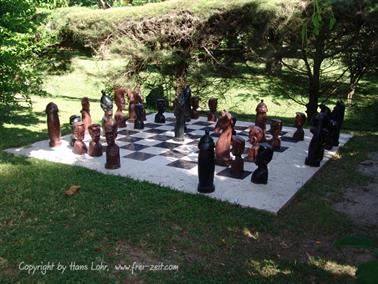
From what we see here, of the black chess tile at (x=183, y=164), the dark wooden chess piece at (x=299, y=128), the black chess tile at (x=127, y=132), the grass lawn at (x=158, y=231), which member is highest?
the dark wooden chess piece at (x=299, y=128)

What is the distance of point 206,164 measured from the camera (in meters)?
5.22

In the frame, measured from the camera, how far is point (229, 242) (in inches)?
163

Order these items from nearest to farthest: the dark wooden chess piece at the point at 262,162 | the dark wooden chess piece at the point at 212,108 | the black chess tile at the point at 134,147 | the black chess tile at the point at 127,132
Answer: the dark wooden chess piece at the point at 262,162
the black chess tile at the point at 134,147
the black chess tile at the point at 127,132
the dark wooden chess piece at the point at 212,108

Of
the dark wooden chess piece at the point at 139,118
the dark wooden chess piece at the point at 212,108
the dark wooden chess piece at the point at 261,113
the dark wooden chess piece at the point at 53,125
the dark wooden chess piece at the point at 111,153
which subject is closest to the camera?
the dark wooden chess piece at the point at 111,153

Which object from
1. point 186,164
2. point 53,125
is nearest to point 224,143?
point 186,164

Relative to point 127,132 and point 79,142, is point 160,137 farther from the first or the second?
point 79,142

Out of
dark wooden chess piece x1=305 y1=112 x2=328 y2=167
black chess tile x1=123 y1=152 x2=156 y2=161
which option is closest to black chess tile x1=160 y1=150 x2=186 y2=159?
black chess tile x1=123 y1=152 x2=156 y2=161

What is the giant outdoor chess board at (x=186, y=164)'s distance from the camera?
17.6 feet

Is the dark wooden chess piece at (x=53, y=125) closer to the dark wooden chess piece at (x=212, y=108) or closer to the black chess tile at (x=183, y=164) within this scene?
the black chess tile at (x=183, y=164)

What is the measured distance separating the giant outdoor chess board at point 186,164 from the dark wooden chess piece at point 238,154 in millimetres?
103

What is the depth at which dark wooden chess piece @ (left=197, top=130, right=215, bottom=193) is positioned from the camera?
5.23 m

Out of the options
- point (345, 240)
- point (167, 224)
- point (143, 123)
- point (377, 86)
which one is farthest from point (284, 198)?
point (377, 86)

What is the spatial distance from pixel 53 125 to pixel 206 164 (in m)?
3.45

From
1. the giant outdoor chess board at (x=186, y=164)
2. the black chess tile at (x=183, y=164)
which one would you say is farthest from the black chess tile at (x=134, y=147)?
the black chess tile at (x=183, y=164)
